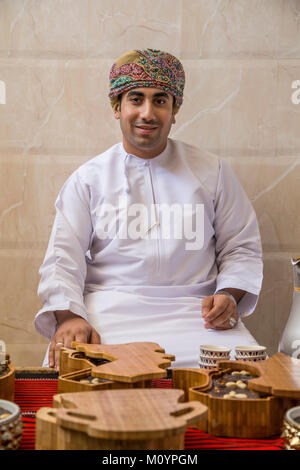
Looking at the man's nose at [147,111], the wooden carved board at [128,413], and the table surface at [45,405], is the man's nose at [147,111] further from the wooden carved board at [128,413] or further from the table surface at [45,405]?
the wooden carved board at [128,413]

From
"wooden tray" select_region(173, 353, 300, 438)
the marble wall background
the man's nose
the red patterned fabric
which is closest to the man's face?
the man's nose

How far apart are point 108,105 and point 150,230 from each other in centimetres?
100

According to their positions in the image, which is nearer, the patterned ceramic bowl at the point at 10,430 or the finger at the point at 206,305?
the patterned ceramic bowl at the point at 10,430

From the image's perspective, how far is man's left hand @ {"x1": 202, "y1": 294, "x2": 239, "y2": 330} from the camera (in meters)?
2.22

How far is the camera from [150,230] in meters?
2.54

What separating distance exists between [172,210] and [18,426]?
1.73m

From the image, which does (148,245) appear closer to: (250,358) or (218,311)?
(218,311)

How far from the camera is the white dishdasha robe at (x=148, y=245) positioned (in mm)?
2316

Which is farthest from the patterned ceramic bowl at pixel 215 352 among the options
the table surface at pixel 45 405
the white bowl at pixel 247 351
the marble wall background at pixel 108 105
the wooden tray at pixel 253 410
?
the marble wall background at pixel 108 105

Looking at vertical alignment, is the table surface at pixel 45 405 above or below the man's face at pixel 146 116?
below

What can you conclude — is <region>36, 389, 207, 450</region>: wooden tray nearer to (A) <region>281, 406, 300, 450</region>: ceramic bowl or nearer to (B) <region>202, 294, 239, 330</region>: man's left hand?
(A) <region>281, 406, 300, 450</region>: ceramic bowl

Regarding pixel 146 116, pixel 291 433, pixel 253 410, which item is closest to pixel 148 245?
pixel 146 116
